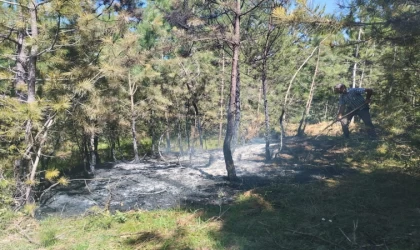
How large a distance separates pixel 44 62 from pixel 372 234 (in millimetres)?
8772

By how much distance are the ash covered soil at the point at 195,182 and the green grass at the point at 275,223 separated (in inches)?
34.9

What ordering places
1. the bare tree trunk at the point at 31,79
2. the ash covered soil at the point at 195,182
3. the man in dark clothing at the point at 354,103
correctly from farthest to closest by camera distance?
1. the man in dark clothing at the point at 354,103
2. the ash covered soil at the point at 195,182
3. the bare tree trunk at the point at 31,79

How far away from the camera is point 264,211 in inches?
215

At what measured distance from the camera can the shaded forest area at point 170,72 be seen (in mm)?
5383

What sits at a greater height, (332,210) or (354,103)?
(354,103)

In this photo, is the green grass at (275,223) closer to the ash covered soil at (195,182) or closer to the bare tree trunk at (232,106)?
the ash covered soil at (195,182)

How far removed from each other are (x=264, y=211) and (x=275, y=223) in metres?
0.61

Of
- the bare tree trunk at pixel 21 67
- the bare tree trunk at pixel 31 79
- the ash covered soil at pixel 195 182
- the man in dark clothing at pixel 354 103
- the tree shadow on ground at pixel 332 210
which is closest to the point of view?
the tree shadow on ground at pixel 332 210

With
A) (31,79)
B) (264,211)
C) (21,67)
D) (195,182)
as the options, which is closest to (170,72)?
(195,182)

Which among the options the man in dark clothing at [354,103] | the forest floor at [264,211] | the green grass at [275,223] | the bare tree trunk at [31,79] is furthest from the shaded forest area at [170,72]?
the green grass at [275,223]

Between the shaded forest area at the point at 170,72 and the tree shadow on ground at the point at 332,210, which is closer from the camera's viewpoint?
the tree shadow on ground at the point at 332,210

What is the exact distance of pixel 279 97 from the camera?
19484 mm

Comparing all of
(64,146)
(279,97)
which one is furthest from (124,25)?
(279,97)

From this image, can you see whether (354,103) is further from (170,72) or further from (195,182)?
(170,72)
